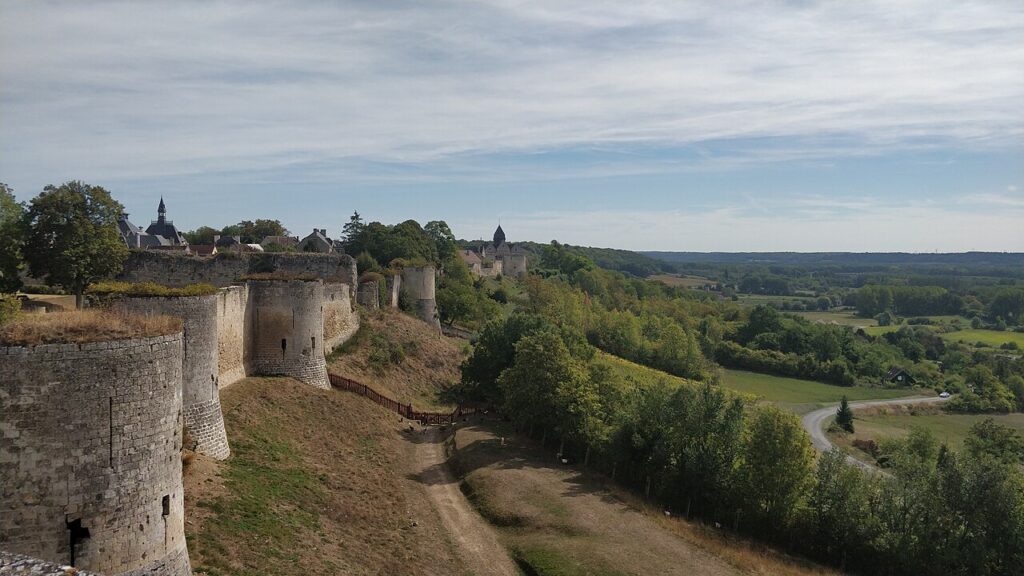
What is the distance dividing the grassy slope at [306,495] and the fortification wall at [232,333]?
65cm

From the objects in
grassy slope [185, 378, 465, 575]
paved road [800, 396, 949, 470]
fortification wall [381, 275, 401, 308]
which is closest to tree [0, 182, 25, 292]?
grassy slope [185, 378, 465, 575]

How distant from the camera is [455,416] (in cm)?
3853

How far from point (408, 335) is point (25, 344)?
3631 cm

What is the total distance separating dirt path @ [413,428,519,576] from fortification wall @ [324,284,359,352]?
8443 millimetres

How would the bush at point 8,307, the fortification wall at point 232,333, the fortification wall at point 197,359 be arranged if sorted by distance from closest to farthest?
the bush at point 8,307, the fortification wall at point 197,359, the fortification wall at point 232,333

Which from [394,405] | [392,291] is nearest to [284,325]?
[394,405]

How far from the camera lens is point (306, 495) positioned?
21.8m

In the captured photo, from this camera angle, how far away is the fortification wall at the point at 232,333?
83.3 ft

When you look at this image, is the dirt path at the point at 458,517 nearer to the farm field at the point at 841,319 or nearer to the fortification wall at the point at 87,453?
the fortification wall at the point at 87,453

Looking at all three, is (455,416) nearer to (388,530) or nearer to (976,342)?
(388,530)

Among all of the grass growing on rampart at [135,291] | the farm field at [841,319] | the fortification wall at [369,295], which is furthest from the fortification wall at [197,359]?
the farm field at [841,319]

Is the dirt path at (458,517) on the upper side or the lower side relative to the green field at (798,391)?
upper

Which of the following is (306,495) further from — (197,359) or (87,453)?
(87,453)

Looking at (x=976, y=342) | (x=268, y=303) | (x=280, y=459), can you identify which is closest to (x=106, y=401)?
(x=280, y=459)
